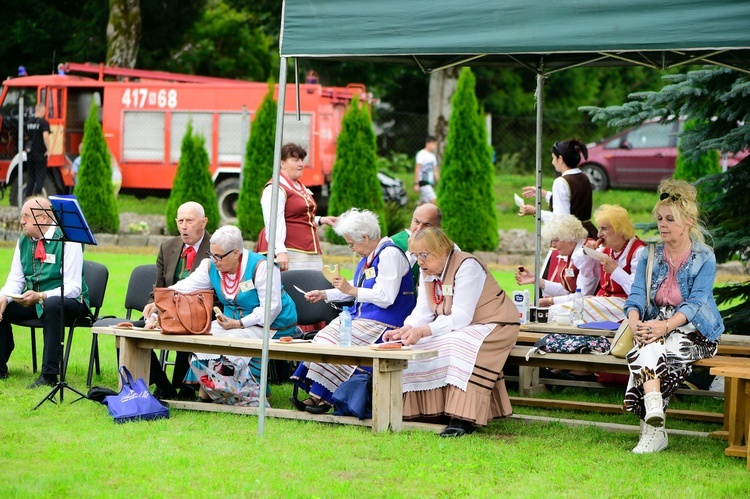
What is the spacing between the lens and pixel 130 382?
6805mm

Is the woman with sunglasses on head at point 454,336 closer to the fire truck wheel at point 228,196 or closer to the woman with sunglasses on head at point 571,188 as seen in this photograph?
the woman with sunglasses on head at point 571,188

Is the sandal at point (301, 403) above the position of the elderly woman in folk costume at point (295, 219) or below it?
below

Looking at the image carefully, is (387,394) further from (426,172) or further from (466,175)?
(426,172)

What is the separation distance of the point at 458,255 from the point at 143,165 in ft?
45.4

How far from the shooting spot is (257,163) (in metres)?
17.0

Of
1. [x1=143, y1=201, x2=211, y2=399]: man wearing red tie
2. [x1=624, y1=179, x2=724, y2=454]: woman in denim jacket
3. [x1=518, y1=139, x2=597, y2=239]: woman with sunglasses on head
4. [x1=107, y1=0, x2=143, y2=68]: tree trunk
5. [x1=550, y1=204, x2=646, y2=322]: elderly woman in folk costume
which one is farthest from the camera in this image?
[x1=107, y1=0, x2=143, y2=68]: tree trunk

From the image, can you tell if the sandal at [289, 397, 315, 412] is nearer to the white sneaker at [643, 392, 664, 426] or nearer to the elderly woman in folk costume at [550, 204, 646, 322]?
the elderly woman in folk costume at [550, 204, 646, 322]

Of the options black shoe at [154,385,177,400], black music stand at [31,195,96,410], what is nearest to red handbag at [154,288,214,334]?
black music stand at [31,195,96,410]

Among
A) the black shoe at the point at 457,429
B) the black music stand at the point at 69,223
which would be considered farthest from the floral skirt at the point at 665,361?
the black music stand at the point at 69,223

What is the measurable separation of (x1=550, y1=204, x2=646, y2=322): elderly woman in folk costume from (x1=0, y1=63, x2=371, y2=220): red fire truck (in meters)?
11.4

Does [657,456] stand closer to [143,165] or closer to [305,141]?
[305,141]

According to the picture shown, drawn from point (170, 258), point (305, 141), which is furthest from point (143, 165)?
point (170, 258)

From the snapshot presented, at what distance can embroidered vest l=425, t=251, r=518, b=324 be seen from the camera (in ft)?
21.1

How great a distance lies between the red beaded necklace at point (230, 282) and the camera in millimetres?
7078
